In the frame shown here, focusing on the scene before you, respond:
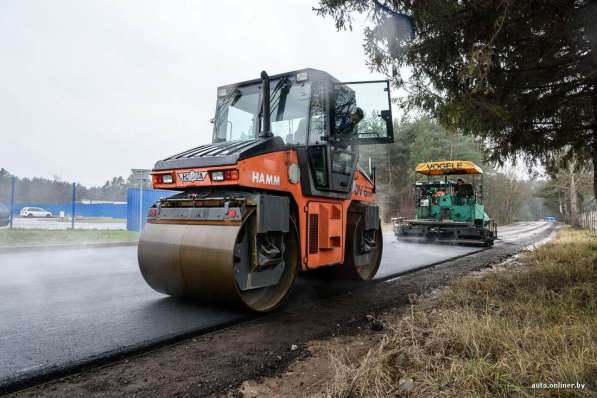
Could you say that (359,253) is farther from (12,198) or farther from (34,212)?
(34,212)

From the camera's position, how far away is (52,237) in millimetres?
11406

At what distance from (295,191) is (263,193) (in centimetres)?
52

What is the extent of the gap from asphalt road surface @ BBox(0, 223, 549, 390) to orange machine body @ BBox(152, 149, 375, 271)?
24.6 inches

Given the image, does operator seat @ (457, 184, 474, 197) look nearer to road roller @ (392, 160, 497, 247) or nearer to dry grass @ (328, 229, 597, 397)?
road roller @ (392, 160, 497, 247)

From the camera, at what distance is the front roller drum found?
388 centimetres

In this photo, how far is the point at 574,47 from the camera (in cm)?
450

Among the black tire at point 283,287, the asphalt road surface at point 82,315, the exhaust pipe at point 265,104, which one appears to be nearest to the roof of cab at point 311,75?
the exhaust pipe at point 265,104

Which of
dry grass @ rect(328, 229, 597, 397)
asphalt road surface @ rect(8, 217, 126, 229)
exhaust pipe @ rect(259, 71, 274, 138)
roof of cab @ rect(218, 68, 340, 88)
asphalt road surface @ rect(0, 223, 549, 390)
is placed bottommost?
asphalt road surface @ rect(0, 223, 549, 390)

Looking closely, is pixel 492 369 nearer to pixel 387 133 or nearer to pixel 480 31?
pixel 387 133

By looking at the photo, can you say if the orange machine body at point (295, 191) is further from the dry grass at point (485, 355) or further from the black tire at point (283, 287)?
the dry grass at point (485, 355)

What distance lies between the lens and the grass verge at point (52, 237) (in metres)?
10.4

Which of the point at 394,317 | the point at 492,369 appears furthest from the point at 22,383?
the point at 394,317

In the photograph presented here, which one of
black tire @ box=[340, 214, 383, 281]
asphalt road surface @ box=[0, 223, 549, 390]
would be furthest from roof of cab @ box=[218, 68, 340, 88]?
asphalt road surface @ box=[0, 223, 549, 390]

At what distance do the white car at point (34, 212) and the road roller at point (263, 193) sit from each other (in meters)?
10.00
